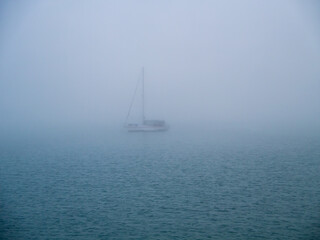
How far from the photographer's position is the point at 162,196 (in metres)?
27.7

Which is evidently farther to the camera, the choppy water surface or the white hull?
the white hull

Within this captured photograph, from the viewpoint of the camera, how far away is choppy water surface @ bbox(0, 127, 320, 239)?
2130cm

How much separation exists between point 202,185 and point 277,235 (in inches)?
430

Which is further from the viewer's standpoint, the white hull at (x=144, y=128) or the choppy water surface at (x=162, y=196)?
the white hull at (x=144, y=128)

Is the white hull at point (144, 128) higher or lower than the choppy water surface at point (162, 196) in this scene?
higher

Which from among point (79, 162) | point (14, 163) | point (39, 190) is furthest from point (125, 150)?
point (39, 190)

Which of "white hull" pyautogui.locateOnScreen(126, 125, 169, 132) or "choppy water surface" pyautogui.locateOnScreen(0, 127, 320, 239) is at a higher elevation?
"white hull" pyautogui.locateOnScreen(126, 125, 169, 132)

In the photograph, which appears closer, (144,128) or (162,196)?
(162,196)

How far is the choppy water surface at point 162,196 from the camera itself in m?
21.3

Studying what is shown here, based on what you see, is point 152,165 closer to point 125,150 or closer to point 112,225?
point 125,150

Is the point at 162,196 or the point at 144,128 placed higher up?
the point at 144,128

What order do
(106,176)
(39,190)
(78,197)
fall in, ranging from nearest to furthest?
(78,197), (39,190), (106,176)

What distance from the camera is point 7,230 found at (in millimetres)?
21578

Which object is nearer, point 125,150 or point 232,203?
point 232,203
